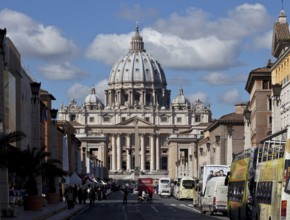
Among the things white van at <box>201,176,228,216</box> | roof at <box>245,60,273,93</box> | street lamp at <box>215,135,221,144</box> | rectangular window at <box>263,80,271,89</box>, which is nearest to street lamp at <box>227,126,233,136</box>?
street lamp at <box>215,135,221,144</box>

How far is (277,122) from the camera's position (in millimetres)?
93000

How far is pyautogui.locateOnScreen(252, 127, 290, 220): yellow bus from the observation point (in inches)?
1041

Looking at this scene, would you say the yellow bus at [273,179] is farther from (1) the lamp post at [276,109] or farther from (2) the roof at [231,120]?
(2) the roof at [231,120]

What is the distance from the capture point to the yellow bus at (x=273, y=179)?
86.8ft

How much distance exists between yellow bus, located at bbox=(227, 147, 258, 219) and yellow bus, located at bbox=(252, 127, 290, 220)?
4.78 ft

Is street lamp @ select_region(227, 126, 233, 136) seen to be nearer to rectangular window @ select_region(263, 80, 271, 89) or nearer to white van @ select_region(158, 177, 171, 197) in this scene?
white van @ select_region(158, 177, 171, 197)

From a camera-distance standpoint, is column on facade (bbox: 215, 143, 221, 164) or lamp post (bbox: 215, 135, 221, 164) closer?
column on facade (bbox: 215, 143, 221, 164)

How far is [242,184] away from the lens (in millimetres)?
38188

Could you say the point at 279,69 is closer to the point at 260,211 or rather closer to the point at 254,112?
the point at 254,112

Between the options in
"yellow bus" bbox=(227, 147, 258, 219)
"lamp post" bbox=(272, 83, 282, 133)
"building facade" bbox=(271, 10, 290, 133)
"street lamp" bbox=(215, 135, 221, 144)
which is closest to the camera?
"yellow bus" bbox=(227, 147, 258, 219)

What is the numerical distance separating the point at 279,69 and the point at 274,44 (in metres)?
3.90

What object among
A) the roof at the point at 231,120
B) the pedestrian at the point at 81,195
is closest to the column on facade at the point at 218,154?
the roof at the point at 231,120

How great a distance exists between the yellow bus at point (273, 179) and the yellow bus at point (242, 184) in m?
1.46

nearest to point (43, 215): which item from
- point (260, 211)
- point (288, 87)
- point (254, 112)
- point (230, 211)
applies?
point (230, 211)
